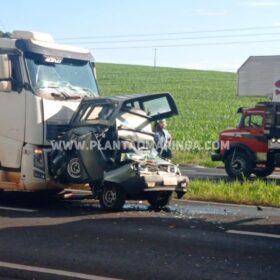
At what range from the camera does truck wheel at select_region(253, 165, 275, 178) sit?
20.6 meters

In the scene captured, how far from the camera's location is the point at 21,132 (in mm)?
13359

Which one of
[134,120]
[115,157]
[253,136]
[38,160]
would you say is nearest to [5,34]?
[38,160]

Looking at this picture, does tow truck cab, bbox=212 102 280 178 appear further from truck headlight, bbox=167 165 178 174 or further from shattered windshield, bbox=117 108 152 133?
truck headlight, bbox=167 165 178 174

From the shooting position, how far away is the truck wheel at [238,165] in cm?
2052

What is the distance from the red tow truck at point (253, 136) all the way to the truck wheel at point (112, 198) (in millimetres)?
6744

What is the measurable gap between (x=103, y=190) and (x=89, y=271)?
190 inches

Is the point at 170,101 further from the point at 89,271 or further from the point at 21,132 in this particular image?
the point at 89,271

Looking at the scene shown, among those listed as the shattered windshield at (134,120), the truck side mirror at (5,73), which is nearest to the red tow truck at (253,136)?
the shattered windshield at (134,120)

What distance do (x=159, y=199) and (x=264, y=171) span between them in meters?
8.08

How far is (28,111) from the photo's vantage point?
1329 centimetres

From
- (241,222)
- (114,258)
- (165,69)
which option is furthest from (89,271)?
(165,69)

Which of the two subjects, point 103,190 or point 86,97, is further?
point 86,97

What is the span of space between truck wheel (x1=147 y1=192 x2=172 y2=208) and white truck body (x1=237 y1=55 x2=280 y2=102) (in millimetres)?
6267

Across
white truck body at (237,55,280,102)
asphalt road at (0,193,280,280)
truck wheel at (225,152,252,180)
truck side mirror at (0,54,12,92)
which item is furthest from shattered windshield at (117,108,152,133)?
truck wheel at (225,152,252,180)
